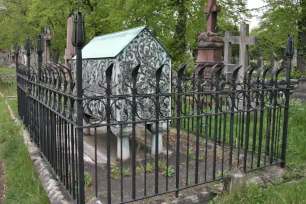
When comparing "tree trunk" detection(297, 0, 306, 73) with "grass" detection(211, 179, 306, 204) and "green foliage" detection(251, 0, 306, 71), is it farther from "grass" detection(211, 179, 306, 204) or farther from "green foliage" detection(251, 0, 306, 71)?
"grass" detection(211, 179, 306, 204)

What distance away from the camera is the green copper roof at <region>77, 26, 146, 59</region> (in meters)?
3.68

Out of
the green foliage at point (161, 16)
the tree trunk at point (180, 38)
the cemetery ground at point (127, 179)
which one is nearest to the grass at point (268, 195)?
the cemetery ground at point (127, 179)

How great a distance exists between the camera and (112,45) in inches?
158

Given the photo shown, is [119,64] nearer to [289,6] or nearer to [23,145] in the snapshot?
[23,145]

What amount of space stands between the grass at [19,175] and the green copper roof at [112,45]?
1.71 meters

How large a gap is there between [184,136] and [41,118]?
2542 mm

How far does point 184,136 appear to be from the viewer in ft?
17.6

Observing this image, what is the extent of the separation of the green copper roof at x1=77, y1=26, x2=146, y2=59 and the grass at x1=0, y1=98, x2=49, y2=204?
171 cm

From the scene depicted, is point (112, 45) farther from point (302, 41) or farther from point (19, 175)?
point (302, 41)

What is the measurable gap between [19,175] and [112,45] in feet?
6.73

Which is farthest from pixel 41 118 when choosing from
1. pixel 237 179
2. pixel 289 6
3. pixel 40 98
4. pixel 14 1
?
pixel 14 1

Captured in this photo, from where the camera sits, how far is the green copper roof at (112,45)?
368 cm

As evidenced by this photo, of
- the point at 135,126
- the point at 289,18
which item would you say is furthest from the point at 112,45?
the point at 289,18

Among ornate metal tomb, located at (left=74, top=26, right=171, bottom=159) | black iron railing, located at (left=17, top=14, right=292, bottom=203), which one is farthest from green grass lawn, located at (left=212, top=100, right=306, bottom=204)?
ornate metal tomb, located at (left=74, top=26, right=171, bottom=159)
